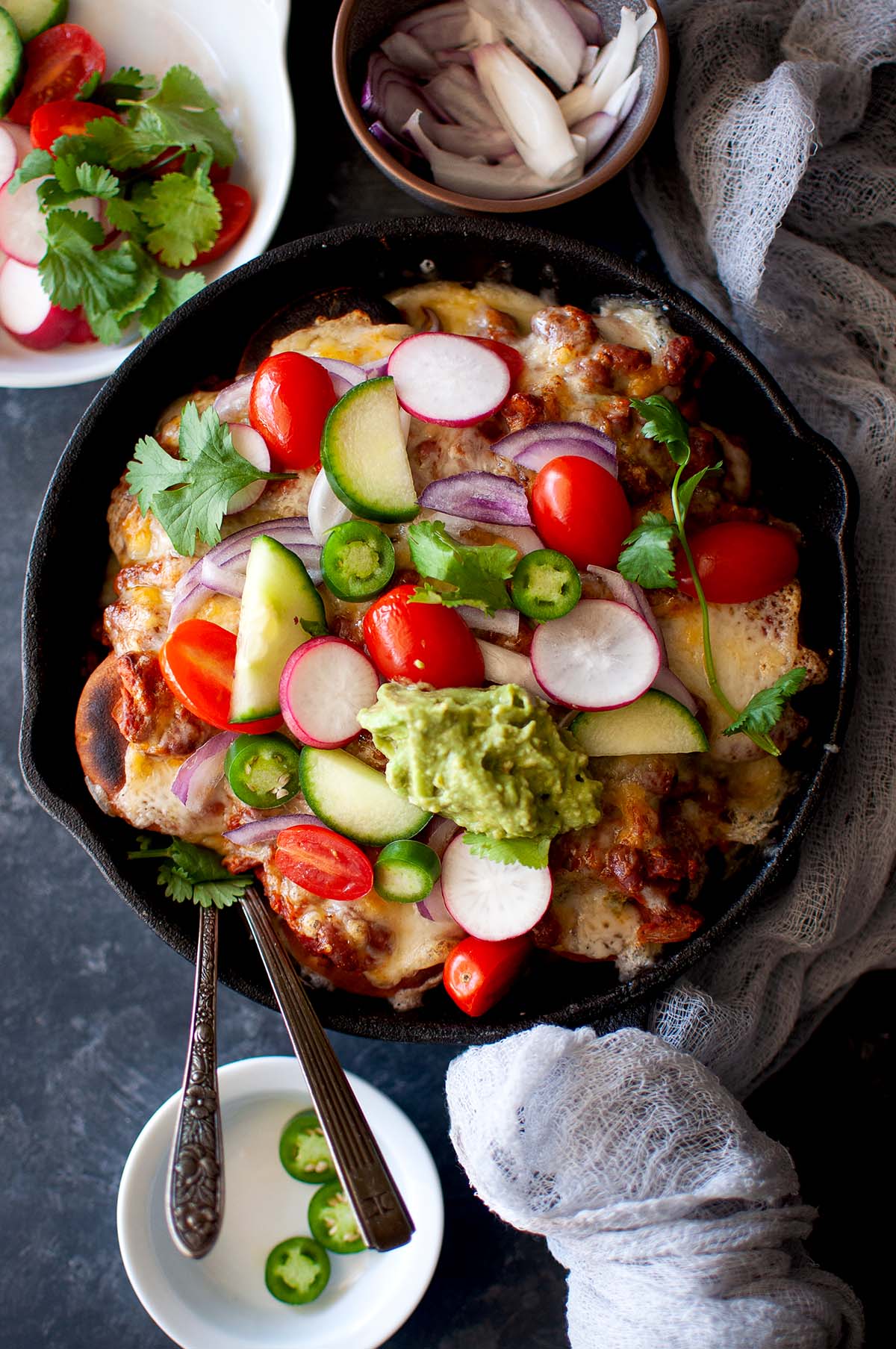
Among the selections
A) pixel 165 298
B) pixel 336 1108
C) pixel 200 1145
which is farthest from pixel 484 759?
pixel 165 298

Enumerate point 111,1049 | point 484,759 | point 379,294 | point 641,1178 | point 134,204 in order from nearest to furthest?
point 484,759 → point 641,1178 → point 379,294 → point 134,204 → point 111,1049

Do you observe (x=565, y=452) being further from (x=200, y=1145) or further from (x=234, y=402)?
(x=200, y=1145)

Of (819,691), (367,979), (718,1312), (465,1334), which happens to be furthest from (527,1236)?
(819,691)

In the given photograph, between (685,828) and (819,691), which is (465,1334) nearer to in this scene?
(685,828)

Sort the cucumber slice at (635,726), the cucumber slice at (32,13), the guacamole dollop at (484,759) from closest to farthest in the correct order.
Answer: the guacamole dollop at (484,759)
the cucumber slice at (635,726)
the cucumber slice at (32,13)

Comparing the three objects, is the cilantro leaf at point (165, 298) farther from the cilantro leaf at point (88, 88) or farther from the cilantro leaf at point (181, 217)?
the cilantro leaf at point (88, 88)

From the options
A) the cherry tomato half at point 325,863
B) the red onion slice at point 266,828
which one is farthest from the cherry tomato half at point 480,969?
the red onion slice at point 266,828
